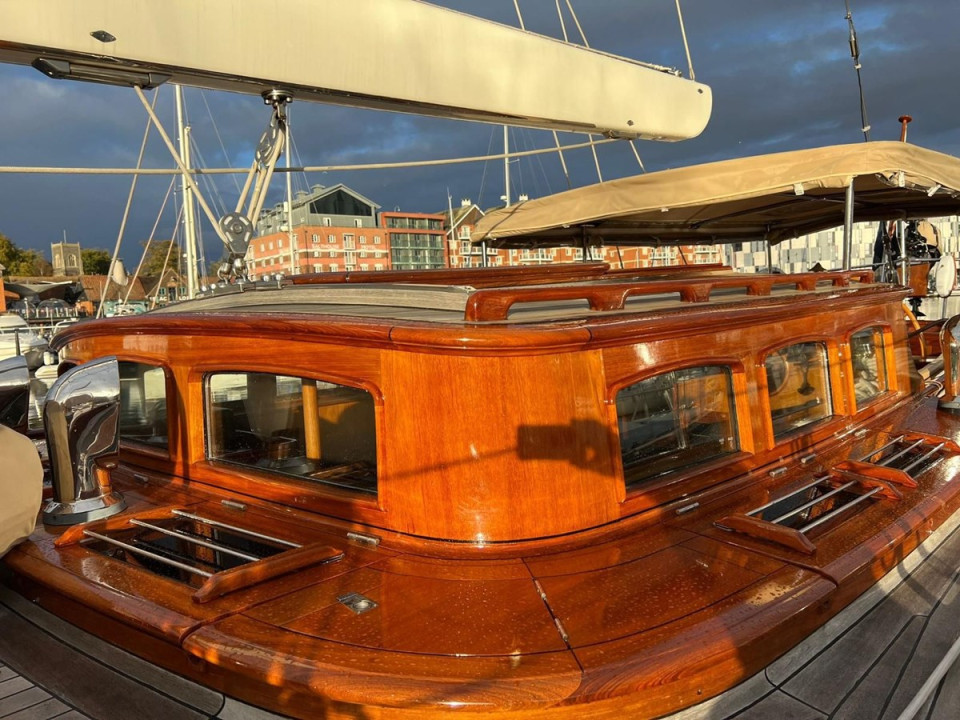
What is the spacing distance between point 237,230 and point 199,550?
176 cm

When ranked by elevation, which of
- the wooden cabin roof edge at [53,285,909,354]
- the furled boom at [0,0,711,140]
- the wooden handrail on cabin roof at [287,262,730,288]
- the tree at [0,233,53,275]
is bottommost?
the wooden cabin roof edge at [53,285,909,354]

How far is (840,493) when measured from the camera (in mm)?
3027

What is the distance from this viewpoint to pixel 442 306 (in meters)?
2.76

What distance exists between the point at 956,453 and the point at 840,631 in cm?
188

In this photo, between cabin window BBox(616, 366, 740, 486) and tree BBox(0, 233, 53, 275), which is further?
tree BBox(0, 233, 53, 275)

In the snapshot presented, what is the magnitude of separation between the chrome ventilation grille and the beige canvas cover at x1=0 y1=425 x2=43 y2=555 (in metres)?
2.47

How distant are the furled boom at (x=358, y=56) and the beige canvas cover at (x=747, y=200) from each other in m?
1.09

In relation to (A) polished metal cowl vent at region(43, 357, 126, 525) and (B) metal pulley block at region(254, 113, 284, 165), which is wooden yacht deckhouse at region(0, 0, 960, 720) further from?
(B) metal pulley block at region(254, 113, 284, 165)

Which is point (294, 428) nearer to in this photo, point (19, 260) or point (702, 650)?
point (702, 650)

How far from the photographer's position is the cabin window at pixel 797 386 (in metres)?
3.44

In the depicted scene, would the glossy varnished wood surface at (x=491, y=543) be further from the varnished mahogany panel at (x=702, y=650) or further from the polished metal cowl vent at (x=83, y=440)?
the polished metal cowl vent at (x=83, y=440)

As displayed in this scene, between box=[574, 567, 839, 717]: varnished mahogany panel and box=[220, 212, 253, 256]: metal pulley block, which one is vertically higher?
box=[220, 212, 253, 256]: metal pulley block

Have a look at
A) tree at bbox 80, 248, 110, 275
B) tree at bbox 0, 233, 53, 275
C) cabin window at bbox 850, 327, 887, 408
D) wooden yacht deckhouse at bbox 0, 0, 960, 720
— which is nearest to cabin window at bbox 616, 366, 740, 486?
wooden yacht deckhouse at bbox 0, 0, 960, 720

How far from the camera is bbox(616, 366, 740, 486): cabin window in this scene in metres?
2.72
